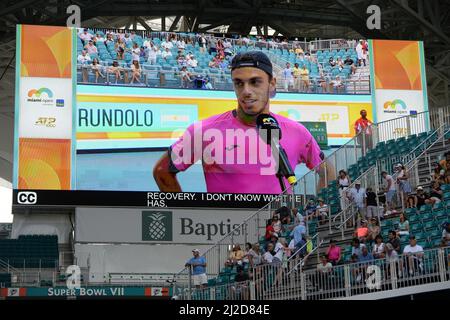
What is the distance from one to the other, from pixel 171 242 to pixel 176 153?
2.22m

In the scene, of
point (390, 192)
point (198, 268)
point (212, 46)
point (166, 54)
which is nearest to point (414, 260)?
point (390, 192)

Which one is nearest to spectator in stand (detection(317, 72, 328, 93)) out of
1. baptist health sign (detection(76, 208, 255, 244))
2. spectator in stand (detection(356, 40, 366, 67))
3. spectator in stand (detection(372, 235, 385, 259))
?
spectator in stand (detection(356, 40, 366, 67))

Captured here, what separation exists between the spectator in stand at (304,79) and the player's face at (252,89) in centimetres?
97

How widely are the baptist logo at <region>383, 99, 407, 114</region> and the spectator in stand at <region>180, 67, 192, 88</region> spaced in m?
5.30

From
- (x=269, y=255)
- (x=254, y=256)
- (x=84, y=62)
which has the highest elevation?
(x=84, y=62)

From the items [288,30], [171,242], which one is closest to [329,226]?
[171,242]

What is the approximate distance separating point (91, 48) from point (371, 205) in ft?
34.4

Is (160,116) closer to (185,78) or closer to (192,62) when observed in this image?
(185,78)

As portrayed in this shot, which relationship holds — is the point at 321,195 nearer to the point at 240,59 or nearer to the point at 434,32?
the point at 240,59

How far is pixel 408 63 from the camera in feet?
93.8

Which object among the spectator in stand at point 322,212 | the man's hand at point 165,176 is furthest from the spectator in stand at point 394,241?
the man's hand at point 165,176

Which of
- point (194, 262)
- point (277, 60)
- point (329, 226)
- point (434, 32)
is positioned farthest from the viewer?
point (434, 32)

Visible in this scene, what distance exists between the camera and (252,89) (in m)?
26.9

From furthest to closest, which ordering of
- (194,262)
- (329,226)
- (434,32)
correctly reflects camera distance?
1. (434,32)
2. (194,262)
3. (329,226)
